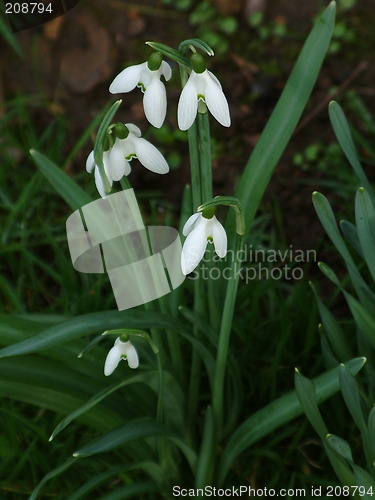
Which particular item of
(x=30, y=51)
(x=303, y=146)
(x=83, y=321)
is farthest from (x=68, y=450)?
(x=30, y=51)

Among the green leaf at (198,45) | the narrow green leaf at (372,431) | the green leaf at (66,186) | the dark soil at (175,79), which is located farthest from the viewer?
the dark soil at (175,79)

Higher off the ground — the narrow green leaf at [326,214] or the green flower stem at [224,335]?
the narrow green leaf at [326,214]

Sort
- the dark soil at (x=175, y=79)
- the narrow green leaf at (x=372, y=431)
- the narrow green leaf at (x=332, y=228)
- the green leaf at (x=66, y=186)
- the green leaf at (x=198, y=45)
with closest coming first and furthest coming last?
the green leaf at (x=198, y=45) → the narrow green leaf at (x=372, y=431) → the narrow green leaf at (x=332, y=228) → the green leaf at (x=66, y=186) → the dark soil at (x=175, y=79)

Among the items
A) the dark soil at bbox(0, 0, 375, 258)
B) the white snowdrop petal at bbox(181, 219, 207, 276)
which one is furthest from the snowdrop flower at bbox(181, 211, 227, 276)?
the dark soil at bbox(0, 0, 375, 258)

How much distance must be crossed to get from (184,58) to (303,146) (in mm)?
1529

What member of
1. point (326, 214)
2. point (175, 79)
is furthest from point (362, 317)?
point (175, 79)

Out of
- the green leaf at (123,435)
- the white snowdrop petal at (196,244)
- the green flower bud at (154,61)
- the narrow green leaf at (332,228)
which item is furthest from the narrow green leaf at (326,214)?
the green leaf at (123,435)

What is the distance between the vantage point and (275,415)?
1495mm

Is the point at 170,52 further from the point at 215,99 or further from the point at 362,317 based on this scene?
the point at 362,317

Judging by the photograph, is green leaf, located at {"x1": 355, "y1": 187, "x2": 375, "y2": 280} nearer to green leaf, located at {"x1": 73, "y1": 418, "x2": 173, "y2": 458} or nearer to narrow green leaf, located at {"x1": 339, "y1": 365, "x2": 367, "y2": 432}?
narrow green leaf, located at {"x1": 339, "y1": 365, "x2": 367, "y2": 432}

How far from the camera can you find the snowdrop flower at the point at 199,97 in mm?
1152

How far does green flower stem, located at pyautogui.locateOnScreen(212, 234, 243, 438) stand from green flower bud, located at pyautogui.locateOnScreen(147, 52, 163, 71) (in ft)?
1.13

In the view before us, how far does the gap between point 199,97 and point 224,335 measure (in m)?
→ 0.51

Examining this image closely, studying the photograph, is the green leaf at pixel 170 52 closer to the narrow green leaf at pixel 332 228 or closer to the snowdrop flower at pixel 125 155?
the snowdrop flower at pixel 125 155
